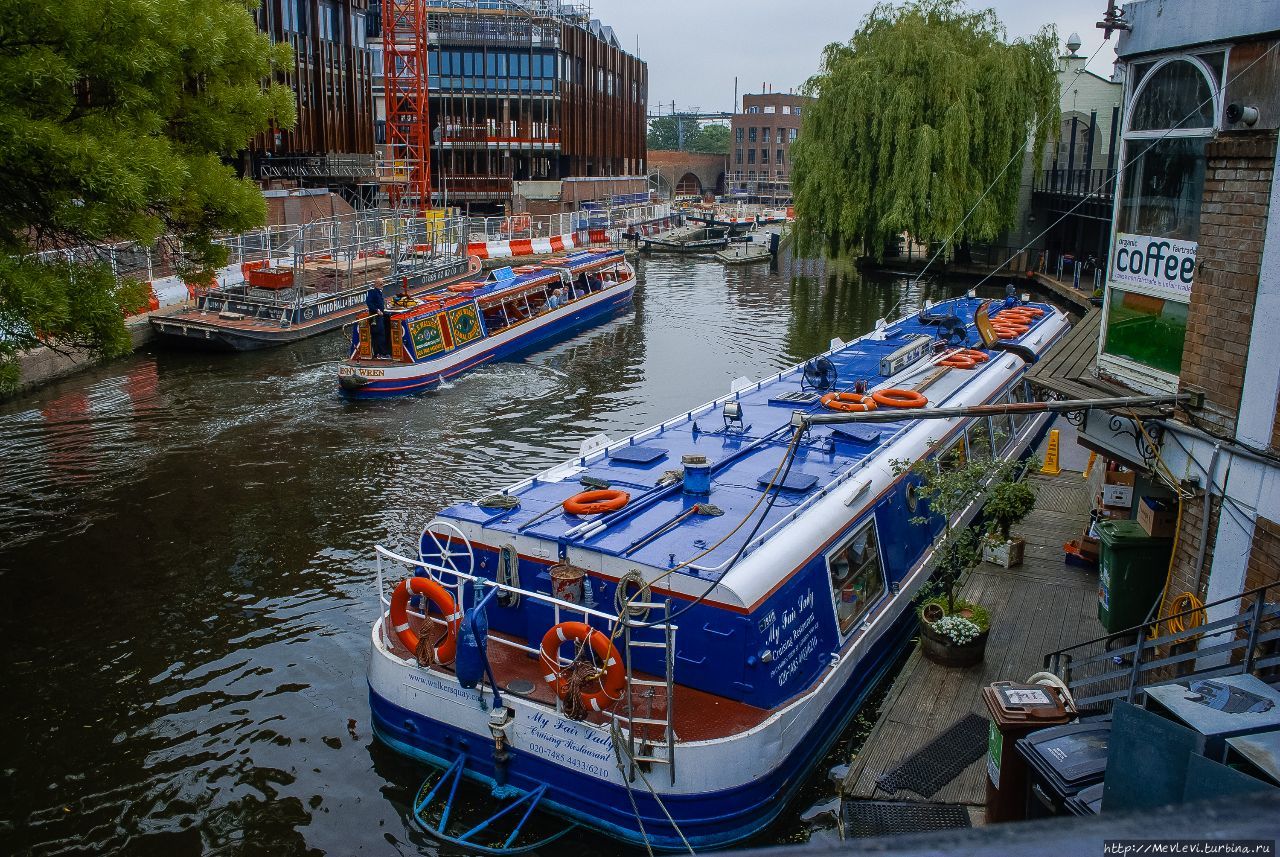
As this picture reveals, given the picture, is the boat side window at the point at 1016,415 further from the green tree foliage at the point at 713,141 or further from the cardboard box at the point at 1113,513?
the green tree foliage at the point at 713,141

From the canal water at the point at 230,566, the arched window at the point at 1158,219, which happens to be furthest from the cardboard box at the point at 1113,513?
the canal water at the point at 230,566

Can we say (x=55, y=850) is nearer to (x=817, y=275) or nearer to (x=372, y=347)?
(x=372, y=347)

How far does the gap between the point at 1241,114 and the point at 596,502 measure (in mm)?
6744

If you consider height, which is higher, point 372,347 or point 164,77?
point 164,77

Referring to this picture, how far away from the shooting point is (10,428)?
20.7 metres

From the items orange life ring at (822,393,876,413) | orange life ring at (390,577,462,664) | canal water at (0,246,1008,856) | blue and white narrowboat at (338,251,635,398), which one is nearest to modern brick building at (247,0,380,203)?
blue and white narrowboat at (338,251,635,398)

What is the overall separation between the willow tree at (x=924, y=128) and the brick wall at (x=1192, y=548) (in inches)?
1263

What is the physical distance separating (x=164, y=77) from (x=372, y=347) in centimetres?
1236

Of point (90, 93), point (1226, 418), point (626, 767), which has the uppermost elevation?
point (90, 93)

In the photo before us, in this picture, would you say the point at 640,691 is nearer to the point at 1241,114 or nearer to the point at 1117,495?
the point at 1241,114

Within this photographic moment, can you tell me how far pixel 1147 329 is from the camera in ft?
31.7

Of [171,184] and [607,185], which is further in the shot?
[607,185]

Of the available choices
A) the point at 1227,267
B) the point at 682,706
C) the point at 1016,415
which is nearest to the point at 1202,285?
the point at 1227,267

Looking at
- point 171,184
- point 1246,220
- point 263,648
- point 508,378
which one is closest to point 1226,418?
point 1246,220
